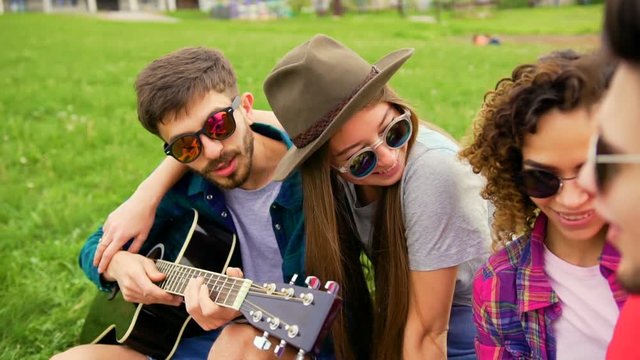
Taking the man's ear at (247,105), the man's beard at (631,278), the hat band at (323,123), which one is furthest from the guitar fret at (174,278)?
the man's beard at (631,278)

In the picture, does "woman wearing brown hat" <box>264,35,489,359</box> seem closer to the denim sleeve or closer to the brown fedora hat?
the brown fedora hat

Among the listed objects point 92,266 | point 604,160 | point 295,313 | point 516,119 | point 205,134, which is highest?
point 604,160

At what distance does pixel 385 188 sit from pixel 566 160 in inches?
31.6

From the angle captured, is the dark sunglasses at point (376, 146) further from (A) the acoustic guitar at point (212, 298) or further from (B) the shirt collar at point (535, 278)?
(B) the shirt collar at point (535, 278)

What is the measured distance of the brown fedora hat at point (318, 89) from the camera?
2.27 meters

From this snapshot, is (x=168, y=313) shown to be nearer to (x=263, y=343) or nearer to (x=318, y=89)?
(x=263, y=343)

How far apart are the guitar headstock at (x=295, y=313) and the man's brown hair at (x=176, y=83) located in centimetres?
90

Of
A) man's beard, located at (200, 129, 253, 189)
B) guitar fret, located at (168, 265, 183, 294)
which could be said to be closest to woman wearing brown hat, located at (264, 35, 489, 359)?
man's beard, located at (200, 129, 253, 189)

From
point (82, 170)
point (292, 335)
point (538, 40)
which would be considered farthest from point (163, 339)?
point (538, 40)

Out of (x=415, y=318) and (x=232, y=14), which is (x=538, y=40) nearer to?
(x=415, y=318)

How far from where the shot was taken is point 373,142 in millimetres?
2293

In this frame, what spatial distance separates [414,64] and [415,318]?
33.8 feet

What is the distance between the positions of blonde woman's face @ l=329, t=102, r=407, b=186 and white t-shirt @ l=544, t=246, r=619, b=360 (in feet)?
2.03

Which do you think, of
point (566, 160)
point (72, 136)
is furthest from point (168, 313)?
point (72, 136)
